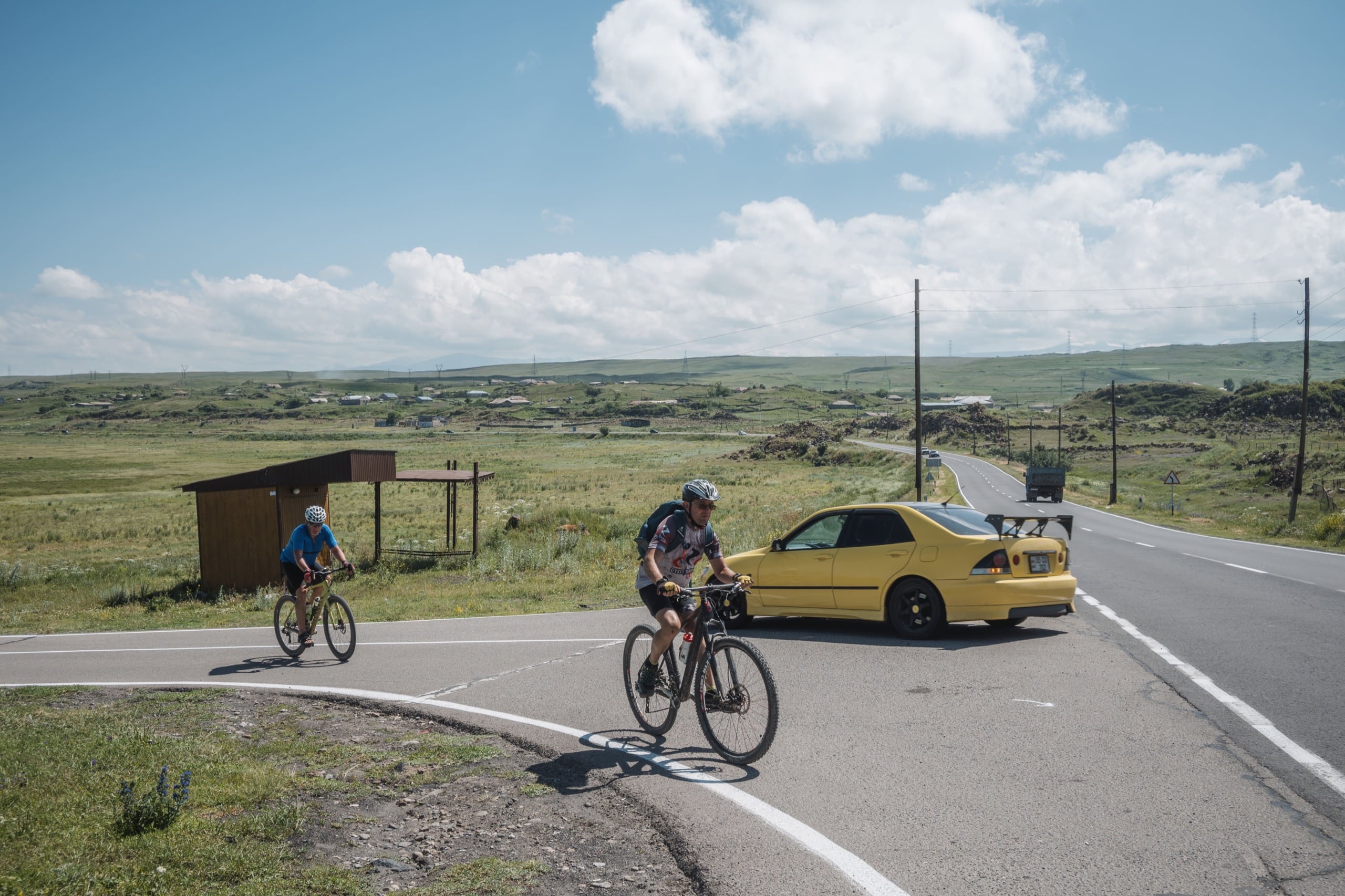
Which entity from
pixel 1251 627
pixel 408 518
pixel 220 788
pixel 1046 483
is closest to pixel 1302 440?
pixel 1046 483

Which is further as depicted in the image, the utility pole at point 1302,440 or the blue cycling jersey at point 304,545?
the utility pole at point 1302,440

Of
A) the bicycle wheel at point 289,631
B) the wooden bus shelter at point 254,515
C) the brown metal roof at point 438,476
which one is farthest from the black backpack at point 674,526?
the brown metal roof at point 438,476

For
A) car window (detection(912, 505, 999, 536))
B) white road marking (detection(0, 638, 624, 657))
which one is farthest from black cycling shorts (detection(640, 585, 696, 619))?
car window (detection(912, 505, 999, 536))

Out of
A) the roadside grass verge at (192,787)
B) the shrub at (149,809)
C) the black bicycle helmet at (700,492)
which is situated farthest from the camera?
the black bicycle helmet at (700,492)

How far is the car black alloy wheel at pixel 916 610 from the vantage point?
410 inches

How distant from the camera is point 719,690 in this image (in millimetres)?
6387

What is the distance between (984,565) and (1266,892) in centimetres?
616

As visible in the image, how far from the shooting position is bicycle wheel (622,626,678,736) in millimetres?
Result: 6840

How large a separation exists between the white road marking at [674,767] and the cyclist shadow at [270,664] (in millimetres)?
549

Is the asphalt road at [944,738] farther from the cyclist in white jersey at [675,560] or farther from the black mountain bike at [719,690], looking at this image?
the cyclist in white jersey at [675,560]

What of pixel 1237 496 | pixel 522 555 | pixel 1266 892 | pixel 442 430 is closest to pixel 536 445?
pixel 442 430

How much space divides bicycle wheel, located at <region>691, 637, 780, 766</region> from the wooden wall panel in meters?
15.6

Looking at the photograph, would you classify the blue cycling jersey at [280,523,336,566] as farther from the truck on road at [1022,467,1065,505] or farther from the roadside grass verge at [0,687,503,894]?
the truck on road at [1022,467,1065,505]

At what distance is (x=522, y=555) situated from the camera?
22.2 metres
